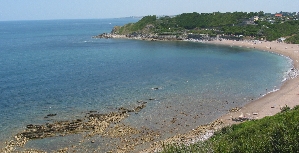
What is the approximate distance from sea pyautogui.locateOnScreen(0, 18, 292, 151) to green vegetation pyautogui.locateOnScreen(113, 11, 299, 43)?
1160 inches

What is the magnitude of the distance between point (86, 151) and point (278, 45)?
94087 millimetres

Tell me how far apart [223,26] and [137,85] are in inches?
3734

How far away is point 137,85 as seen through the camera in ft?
192

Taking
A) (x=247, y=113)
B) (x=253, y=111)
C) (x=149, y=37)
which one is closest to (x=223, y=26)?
(x=149, y=37)

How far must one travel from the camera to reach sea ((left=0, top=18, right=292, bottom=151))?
140ft

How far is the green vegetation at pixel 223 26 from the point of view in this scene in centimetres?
12350

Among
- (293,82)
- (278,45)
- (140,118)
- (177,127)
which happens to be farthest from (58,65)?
(278,45)

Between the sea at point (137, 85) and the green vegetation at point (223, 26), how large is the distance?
29469 millimetres

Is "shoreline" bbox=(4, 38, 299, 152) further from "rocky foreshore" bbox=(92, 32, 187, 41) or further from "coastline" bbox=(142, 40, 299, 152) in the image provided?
"rocky foreshore" bbox=(92, 32, 187, 41)

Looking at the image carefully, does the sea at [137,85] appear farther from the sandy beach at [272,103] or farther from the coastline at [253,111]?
the sandy beach at [272,103]

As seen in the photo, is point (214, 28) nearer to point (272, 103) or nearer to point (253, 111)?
point (272, 103)

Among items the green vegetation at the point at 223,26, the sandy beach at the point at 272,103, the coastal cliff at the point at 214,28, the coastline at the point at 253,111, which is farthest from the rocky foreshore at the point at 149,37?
the coastline at the point at 253,111

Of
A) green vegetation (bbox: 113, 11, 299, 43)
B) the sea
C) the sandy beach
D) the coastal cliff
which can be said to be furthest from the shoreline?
green vegetation (bbox: 113, 11, 299, 43)

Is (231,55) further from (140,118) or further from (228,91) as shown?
(140,118)
